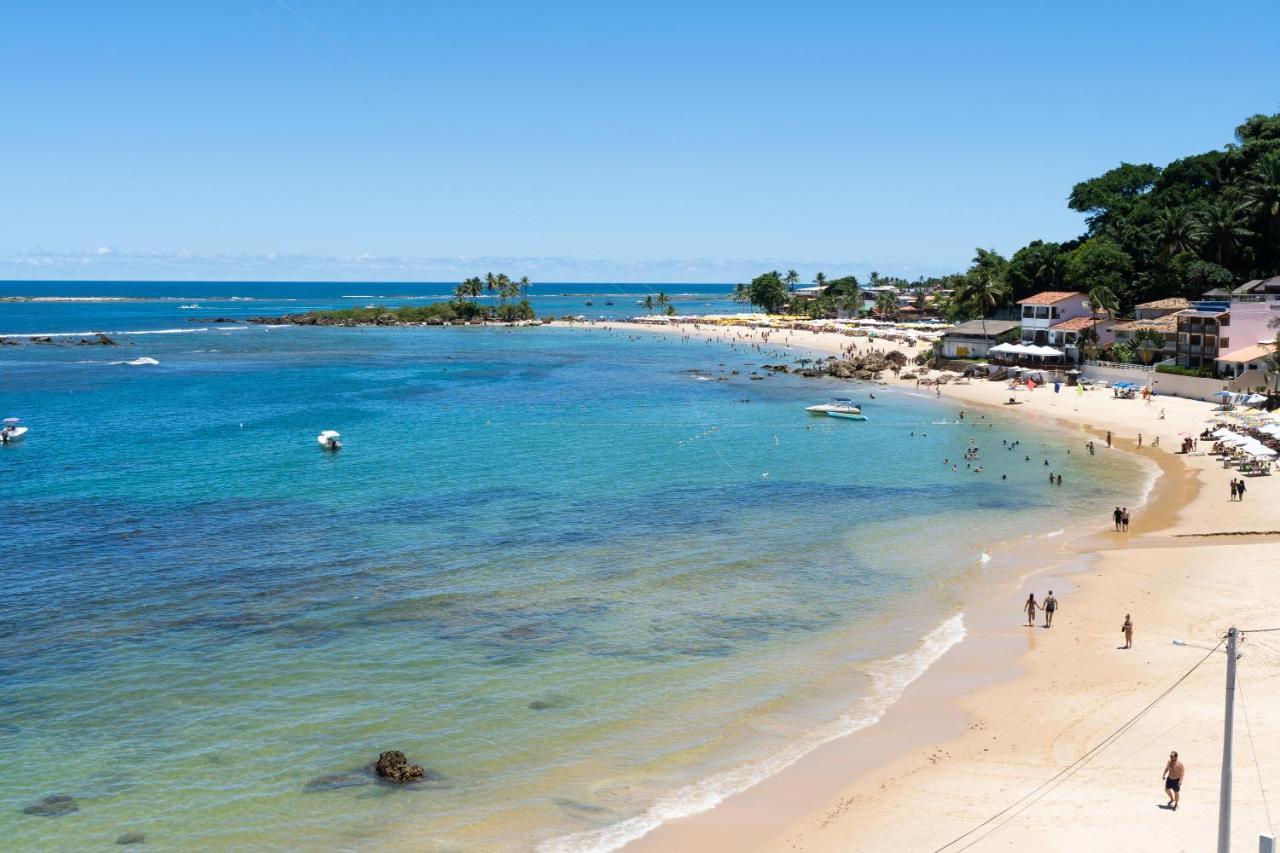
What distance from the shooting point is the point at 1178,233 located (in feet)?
347

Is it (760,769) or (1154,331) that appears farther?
(1154,331)

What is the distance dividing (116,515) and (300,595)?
17509mm

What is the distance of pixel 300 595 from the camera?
3566 centimetres

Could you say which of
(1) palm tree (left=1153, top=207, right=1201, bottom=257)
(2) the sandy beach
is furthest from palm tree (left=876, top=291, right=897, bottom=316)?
(2) the sandy beach

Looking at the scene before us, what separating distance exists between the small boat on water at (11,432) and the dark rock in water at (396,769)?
59869 mm

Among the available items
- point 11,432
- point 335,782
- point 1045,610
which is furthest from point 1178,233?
point 11,432

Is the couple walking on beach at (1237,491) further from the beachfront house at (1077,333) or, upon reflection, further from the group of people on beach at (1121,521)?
the beachfront house at (1077,333)

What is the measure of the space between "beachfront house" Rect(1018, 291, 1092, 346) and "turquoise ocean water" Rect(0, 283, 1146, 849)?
1305 inches

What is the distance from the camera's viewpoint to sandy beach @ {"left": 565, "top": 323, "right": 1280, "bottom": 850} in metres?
20.2

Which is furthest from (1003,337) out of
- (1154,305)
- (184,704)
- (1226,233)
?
(184,704)

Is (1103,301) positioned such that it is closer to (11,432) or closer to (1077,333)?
(1077,333)

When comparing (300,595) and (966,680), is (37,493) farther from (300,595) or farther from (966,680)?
(966,680)

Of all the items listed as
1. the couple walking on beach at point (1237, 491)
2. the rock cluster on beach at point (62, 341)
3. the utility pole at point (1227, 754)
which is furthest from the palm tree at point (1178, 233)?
the rock cluster on beach at point (62, 341)

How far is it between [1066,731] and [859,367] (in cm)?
9318
